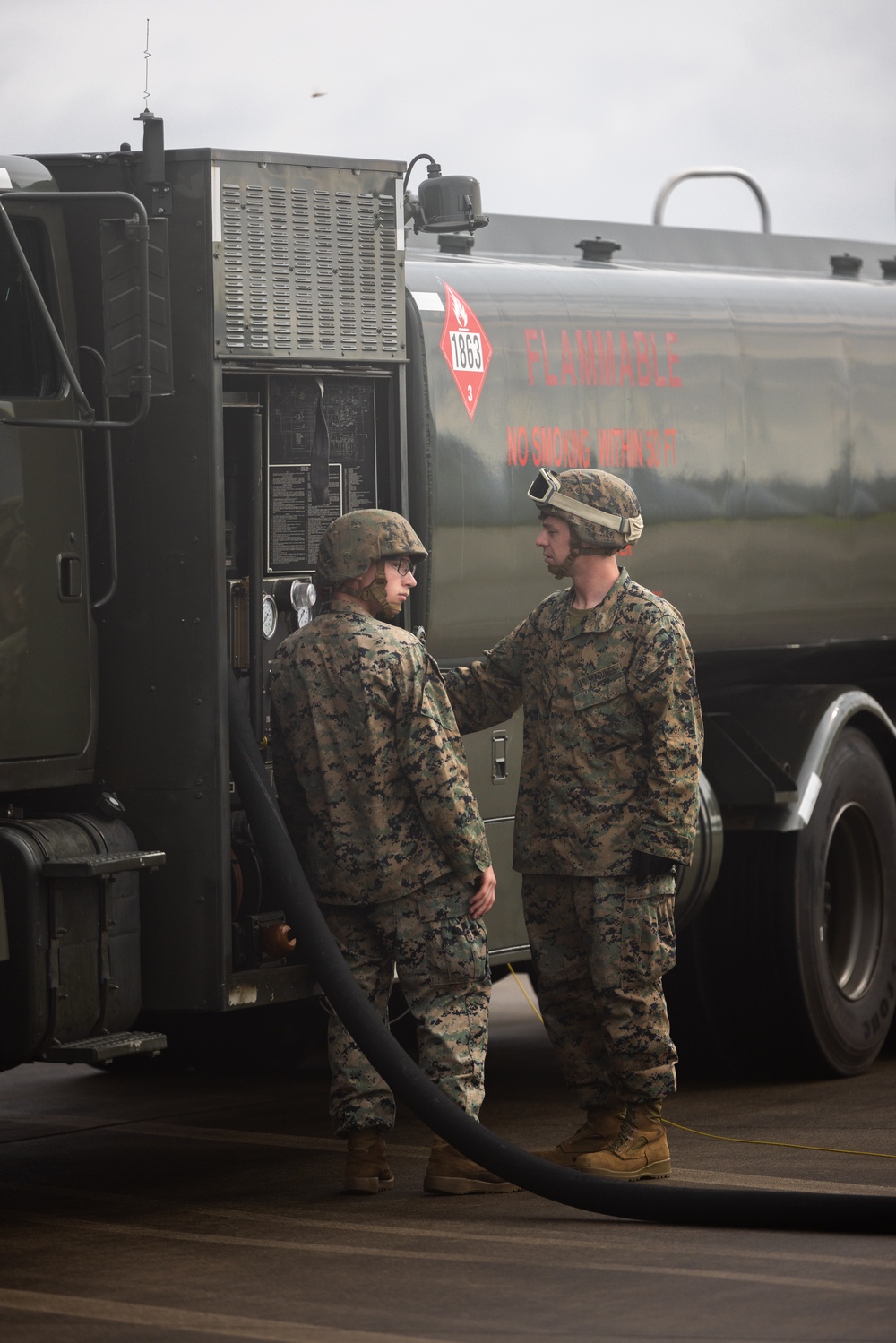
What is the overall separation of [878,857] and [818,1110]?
1.31 m

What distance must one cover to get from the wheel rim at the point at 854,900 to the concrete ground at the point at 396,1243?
0.59m

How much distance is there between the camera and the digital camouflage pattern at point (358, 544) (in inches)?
267

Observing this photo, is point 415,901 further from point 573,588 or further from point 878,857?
point 878,857

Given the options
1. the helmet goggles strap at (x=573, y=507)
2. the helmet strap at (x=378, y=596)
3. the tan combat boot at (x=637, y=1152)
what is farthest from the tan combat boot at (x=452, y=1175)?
the helmet goggles strap at (x=573, y=507)

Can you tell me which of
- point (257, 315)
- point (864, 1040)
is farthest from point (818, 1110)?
point (257, 315)

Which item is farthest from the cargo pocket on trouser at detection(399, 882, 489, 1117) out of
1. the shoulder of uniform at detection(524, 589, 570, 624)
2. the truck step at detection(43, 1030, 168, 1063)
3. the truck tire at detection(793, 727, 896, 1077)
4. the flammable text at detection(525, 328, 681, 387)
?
the truck tire at detection(793, 727, 896, 1077)

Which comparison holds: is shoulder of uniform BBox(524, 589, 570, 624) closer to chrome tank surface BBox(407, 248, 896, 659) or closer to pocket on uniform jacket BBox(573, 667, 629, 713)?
pocket on uniform jacket BBox(573, 667, 629, 713)

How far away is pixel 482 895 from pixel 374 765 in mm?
479

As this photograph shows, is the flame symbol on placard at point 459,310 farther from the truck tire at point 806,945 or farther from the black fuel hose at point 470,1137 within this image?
the truck tire at point 806,945

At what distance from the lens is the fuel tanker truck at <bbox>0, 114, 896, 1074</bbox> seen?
6406mm

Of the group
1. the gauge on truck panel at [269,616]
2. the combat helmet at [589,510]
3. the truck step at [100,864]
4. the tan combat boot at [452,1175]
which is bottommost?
the tan combat boot at [452,1175]

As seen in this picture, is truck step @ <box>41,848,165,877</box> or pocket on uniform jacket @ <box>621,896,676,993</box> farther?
pocket on uniform jacket @ <box>621,896,676,993</box>

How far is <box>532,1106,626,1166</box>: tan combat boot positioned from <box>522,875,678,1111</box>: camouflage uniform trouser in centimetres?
4

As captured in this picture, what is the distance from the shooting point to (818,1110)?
8.33 meters
